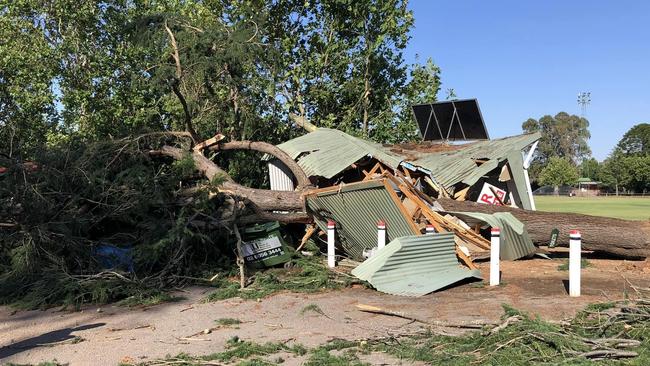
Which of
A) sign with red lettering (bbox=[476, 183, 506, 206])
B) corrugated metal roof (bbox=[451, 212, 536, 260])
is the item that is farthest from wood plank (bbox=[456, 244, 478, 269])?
sign with red lettering (bbox=[476, 183, 506, 206])

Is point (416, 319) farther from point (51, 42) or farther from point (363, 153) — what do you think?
point (51, 42)

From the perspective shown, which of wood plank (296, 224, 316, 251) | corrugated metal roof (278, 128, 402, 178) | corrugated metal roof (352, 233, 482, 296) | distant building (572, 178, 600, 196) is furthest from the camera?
distant building (572, 178, 600, 196)

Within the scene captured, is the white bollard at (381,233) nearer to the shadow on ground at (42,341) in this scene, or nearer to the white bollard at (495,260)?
the white bollard at (495,260)

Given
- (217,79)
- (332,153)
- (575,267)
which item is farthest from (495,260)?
(217,79)

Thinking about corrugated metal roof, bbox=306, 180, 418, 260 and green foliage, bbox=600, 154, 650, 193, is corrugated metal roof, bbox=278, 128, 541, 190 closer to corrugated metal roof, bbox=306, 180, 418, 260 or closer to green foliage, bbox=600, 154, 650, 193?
corrugated metal roof, bbox=306, 180, 418, 260

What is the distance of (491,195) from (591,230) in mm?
3185

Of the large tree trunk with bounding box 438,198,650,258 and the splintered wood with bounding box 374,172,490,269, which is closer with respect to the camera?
the splintered wood with bounding box 374,172,490,269

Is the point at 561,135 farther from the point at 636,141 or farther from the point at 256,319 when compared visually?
the point at 256,319

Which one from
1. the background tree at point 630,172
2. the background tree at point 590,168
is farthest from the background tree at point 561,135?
the background tree at point 630,172

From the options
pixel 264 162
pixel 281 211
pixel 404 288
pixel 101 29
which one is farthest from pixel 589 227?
pixel 101 29

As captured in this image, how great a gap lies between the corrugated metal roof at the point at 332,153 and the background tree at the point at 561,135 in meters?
108

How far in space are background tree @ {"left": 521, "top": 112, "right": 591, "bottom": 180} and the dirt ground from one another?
11433 cm

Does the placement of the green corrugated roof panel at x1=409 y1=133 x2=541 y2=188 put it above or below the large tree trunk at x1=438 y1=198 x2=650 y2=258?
above

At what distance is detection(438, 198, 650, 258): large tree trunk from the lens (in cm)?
1034
